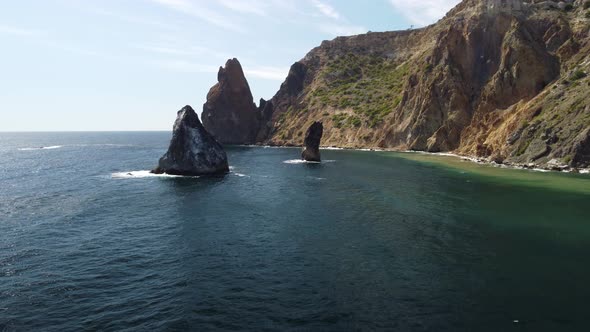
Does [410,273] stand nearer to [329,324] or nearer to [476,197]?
[329,324]

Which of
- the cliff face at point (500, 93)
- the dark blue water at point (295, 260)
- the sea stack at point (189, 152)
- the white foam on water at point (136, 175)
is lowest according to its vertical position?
the dark blue water at point (295, 260)

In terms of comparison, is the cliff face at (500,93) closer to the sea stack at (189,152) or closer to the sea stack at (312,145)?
the sea stack at (312,145)

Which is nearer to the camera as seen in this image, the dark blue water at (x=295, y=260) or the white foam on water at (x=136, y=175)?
the dark blue water at (x=295, y=260)

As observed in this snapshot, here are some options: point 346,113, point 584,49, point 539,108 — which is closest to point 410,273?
point 539,108

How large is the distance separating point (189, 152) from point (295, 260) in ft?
201

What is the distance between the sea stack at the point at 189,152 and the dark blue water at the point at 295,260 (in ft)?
73.5

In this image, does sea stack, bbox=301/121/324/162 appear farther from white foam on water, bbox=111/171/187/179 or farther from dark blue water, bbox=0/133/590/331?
dark blue water, bbox=0/133/590/331

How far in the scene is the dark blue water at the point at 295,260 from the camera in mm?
24984

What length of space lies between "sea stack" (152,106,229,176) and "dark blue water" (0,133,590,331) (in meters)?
22.4

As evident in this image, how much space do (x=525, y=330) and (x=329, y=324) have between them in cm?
1070

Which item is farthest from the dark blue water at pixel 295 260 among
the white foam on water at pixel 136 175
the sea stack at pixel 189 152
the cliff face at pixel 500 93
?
the cliff face at pixel 500 93

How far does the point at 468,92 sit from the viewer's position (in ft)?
488

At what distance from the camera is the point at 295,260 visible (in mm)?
35500

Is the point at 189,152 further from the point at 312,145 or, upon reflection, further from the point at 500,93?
the point at 500,93
